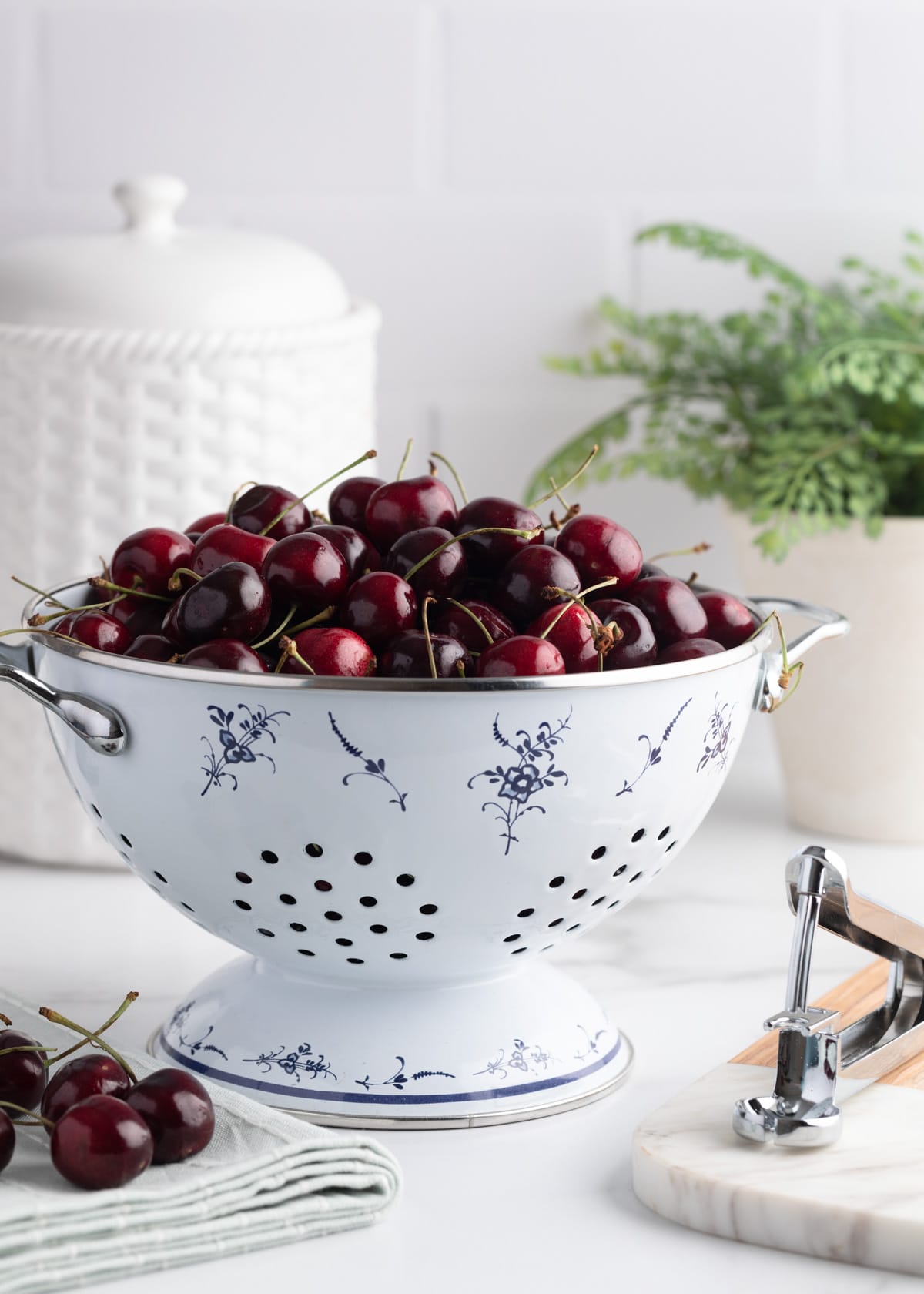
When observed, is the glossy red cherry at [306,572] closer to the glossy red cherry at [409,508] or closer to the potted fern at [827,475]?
the glossy red cherry at [409,508]

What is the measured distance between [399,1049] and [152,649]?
8.4 inches

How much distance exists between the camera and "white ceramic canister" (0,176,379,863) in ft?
3.67

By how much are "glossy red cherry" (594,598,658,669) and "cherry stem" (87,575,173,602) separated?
207 mm

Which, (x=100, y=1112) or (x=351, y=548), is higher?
(x=351, y=548)

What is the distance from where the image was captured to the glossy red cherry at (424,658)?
693 mm

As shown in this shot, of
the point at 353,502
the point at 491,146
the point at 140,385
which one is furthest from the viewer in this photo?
the point at 491,146

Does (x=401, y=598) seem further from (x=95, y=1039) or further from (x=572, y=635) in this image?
(x=95, y=1039)

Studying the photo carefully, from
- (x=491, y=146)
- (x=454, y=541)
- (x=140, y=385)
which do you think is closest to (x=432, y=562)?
(x=454, y=541)

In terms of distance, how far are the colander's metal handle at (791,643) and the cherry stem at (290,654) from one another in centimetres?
23

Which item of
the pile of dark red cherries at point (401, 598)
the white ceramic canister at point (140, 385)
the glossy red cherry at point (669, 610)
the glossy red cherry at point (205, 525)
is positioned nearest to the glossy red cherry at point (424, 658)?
the pile of dark red cherries at point (401, 598)

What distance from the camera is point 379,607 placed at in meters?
0.71

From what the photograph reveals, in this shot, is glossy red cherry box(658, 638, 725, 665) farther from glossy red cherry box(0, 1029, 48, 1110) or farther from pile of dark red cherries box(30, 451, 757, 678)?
glossy red cherry box(0, 1029, 48, 1110)

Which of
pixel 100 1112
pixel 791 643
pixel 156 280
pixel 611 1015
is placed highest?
pixel 156 280

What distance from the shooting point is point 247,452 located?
1.15 m
